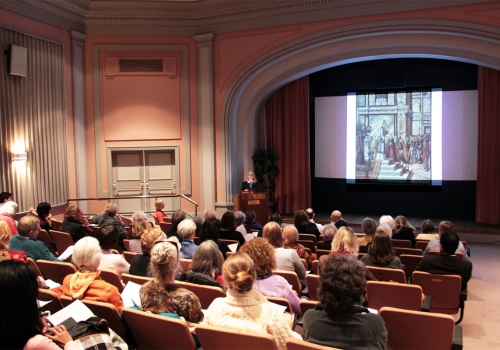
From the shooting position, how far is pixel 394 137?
10.7 m

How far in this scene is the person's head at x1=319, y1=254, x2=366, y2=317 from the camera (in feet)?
7.11

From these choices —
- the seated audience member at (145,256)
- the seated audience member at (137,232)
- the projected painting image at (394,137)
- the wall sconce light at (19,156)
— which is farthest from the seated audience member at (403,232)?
the wall sconce light at (19,156)

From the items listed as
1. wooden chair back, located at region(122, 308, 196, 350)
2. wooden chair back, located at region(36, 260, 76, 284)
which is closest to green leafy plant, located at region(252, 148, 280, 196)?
wooden chair back, located at region(36, 260, 76, 284)

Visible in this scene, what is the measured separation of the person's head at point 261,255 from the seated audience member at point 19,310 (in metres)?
1.61

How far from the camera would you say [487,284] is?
6.07 meters

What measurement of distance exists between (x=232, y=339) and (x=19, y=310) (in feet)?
3.12

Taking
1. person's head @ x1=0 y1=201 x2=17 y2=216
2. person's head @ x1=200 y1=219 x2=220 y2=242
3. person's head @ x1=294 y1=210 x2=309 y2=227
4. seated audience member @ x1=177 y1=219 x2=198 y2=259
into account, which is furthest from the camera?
person's head @ x1=294 y1=210 x2=309 y2=227

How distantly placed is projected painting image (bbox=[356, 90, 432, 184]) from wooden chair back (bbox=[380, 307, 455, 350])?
8.30 m

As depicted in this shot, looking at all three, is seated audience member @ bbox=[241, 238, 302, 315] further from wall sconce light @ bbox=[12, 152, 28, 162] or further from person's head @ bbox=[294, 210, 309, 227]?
wall sconce light @ bbox=[12, 152, 28, 162]

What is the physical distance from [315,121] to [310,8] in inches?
116

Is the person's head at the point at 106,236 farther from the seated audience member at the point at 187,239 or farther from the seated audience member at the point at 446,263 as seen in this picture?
the seated audience member at the point at 446,263

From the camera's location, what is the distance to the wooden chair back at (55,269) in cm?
370

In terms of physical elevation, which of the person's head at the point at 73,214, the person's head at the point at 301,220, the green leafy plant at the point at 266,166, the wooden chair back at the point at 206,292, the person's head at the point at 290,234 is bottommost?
the wooden chair back at the point at 206,292

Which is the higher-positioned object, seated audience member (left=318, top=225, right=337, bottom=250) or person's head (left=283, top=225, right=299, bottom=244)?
person's head (left=283, top=225, right=299, bottom=244)
